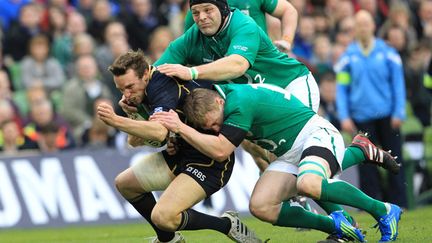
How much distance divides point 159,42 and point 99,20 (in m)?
1.55

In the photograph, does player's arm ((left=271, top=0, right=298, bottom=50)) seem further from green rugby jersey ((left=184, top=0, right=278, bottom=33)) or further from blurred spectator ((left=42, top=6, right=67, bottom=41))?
blurred spectator ((left=42, top=6, right=67, bottom=41))

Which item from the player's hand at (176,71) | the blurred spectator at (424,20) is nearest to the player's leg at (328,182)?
the player's hand at (176,71)

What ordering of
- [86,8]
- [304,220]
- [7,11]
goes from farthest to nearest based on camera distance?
[86,8] → [7,11] → [304,220]

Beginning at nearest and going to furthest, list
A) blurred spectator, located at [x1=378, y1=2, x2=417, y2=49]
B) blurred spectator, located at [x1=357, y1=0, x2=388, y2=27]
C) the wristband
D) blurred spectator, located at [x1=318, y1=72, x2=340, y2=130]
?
the wristband, blurred spectator, located at [x1=318, y1=72, x2=340, y2=130], blurred spectator, located at [x1=378, y1=2, x2=417, y2=49], blurred spectator, located at [x1=357, y1=0, x2=388, y2=27]

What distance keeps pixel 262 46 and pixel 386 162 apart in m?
1.58

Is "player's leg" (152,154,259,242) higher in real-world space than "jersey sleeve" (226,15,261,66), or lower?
lower

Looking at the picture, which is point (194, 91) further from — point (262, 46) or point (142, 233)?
point (142, 233)

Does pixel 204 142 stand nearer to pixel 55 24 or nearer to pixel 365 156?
pixel 365 156

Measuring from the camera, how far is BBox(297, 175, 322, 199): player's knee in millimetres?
9758

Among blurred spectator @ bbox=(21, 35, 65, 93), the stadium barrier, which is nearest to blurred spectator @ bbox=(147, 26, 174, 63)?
blurred spectator @ bbox=(21, 35, 65, 93)

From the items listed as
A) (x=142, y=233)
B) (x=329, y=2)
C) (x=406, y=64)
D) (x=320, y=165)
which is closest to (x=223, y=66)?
(x=320, y=165)

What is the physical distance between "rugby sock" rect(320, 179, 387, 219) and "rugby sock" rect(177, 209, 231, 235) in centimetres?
95

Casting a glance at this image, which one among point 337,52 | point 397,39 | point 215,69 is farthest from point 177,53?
point 397,39

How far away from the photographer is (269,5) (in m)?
11.7
